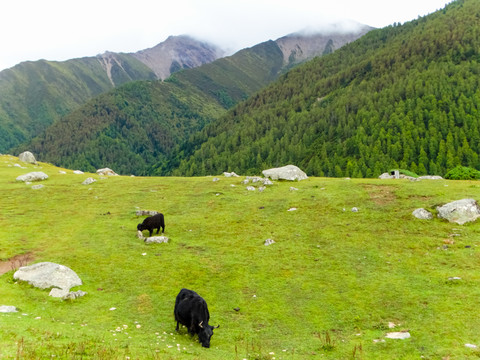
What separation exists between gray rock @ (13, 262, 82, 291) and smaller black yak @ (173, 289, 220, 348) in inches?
364

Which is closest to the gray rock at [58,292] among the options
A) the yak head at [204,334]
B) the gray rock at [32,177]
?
the yak head at [204,334]

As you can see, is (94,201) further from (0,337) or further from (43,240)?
(0,337)

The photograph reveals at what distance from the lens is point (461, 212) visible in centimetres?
2950

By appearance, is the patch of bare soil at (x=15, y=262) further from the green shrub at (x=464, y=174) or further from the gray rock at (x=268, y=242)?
the green shrub at (x=464, y=174)

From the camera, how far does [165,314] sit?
1811 cm

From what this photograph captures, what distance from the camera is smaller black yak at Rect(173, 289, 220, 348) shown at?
15.3 m

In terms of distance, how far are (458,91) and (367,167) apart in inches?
3297

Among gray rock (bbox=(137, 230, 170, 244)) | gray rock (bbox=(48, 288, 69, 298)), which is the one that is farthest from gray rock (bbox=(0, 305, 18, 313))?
gray rock (bbox=(137, 230, 170, 244))

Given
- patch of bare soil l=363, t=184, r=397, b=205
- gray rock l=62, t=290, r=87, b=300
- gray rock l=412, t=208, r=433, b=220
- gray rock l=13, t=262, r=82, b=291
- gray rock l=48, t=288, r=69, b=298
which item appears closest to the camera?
gray rock l=62, t=290, r=87, b=300

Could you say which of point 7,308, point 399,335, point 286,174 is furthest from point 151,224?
point 286,174

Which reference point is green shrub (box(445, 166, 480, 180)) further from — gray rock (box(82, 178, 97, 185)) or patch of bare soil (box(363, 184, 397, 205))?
gray rock (box(82, 178, 97, 185))

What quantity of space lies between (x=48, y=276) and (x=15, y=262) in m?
6.36

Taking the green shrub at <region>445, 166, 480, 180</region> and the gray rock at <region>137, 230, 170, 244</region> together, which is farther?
the green shrub at <region>445, 166, 480, 180</region>

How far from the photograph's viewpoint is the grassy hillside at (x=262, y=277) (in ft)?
46.3
